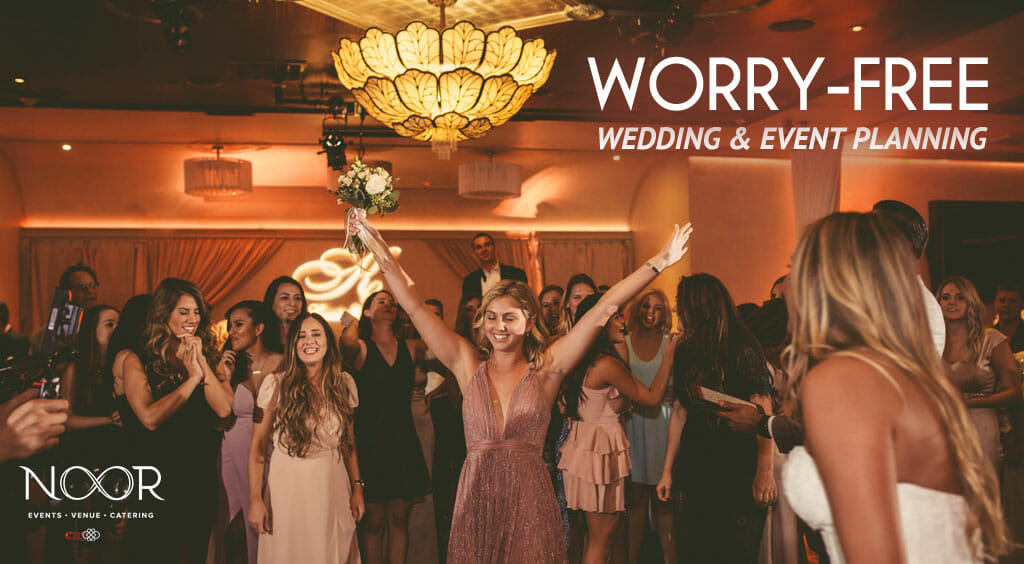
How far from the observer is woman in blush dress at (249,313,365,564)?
3500 millimetres

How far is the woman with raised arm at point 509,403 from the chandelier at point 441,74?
964 mm

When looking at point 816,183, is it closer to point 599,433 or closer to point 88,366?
point 599,433

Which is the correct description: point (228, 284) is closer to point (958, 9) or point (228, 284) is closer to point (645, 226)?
point (645, 226)

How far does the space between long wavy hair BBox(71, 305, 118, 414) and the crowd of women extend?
10mm

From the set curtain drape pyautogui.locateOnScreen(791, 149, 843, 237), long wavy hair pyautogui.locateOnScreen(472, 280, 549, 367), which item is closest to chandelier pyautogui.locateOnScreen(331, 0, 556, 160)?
long wavy hair pyautogui.locateOnScreen(472, 280, 549, 367)

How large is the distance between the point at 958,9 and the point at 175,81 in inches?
215

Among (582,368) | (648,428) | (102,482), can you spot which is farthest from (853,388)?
(102,482)

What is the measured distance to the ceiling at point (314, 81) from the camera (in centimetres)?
475

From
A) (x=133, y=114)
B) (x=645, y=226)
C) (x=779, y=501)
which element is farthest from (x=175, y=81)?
(x=645, y=226)

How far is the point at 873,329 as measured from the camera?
1.35 metres

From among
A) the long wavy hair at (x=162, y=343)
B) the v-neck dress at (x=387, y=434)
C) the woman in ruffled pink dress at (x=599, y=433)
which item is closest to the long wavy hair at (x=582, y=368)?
the woman in ruffled pink dress at (x=599, y=433)

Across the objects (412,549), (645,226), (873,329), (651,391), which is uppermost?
(645,226)

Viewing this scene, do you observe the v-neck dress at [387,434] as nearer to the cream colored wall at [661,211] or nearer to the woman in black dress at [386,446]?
the woman in black dress at [386,446]

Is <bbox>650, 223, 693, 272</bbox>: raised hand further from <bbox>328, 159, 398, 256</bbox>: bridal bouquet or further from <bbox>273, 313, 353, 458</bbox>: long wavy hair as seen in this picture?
<bbox>273, 313, 353, 458</bbox>: long wavy hair
